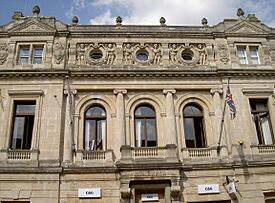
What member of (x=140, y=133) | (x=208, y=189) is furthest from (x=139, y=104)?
(x=208, y=189)

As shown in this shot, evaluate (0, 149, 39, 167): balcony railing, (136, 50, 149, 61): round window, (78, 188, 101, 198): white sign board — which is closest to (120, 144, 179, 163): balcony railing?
(78, 188, 101, 198): white sign board

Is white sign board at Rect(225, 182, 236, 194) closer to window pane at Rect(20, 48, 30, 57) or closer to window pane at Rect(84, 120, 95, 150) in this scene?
window pane at Rect(84, 120, 95, 150)

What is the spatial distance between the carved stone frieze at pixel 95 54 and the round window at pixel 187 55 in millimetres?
4389

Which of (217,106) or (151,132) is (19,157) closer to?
(151,132)

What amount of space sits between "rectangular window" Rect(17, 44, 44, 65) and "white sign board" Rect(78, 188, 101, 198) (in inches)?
318

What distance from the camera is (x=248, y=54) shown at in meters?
21.6

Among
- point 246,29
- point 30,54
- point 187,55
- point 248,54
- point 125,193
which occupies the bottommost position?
point 125,193

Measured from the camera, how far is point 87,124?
19.3m

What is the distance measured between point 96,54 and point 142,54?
2.88m

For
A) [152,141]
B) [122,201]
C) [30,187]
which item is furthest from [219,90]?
[30,187]

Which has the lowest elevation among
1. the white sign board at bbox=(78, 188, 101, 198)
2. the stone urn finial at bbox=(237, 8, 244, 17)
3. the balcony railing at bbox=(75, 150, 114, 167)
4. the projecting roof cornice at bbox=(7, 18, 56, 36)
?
the white sign board at bbox=(78, 188, 101, 198)

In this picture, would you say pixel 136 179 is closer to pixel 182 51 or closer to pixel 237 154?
pixel 237 154

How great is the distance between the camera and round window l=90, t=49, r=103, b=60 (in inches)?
825

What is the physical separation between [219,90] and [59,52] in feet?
32.3
